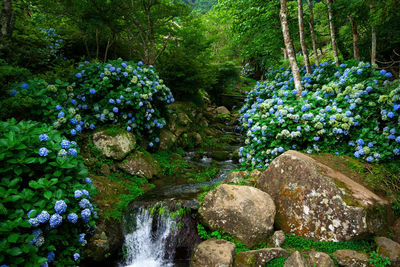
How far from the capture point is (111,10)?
6.96 meters

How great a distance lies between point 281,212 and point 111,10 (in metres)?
7.71

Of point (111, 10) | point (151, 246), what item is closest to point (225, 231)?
point (151, 246)

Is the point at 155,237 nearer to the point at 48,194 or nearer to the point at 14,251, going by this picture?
the point at 48,194

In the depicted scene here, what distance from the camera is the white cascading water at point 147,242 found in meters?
3.77

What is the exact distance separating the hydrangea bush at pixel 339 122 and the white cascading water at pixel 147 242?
8.75ft

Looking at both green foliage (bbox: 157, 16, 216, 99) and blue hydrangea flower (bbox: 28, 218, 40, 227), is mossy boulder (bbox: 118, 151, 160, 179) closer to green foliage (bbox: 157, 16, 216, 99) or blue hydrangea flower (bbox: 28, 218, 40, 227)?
→ blue hydrangea flower (bbox: 28, 218, 40, 227)

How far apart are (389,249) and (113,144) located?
5886mm

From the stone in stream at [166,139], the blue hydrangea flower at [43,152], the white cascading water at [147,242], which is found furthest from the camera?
the stone in stream at [166,139]

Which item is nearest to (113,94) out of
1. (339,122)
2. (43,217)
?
(43,217)

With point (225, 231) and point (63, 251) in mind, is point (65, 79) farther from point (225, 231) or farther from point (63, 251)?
point (225, 231)

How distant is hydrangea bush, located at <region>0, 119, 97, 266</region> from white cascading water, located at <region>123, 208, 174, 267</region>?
1.28 m

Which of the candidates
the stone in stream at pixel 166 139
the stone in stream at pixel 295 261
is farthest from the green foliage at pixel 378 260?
the stone in stream at pixel 166 139

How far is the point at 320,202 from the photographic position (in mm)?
3451

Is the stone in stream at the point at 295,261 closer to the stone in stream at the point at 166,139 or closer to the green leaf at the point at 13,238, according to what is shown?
the green leaf at the point at 13,238
